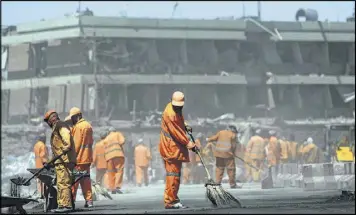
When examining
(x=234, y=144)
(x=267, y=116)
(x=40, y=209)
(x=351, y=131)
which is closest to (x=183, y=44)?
(x=267, y=116)

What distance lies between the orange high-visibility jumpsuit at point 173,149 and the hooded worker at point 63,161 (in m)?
1.41

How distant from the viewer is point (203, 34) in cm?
4166

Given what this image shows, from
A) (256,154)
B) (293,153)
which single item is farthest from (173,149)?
(293,153)

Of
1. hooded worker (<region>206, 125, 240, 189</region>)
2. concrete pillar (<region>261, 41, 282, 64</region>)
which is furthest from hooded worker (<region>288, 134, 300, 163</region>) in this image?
concrete pillar (<region>261, 41, 282, 64</region>)

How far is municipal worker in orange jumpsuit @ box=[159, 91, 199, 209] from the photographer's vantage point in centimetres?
1030

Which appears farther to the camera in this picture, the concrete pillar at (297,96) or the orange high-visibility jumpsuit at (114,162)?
the concrete pillar at (297,96)

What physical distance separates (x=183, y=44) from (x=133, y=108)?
16.4 feet

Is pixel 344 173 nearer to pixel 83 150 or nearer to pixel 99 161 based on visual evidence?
pixel 99 161

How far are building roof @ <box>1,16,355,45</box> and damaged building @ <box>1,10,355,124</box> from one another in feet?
0.20

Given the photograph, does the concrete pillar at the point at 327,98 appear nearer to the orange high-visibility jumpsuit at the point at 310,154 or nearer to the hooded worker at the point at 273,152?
the orange high-visibility jumpsuit at the point at 310,154

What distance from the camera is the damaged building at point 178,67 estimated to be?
40.1 metres

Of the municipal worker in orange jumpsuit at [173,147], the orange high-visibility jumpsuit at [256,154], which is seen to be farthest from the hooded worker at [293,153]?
the municipal worker in orange jumpsuit at [173,147]

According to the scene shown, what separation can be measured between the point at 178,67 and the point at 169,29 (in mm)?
2417

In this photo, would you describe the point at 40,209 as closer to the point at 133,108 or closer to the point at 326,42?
the point at 133,108
